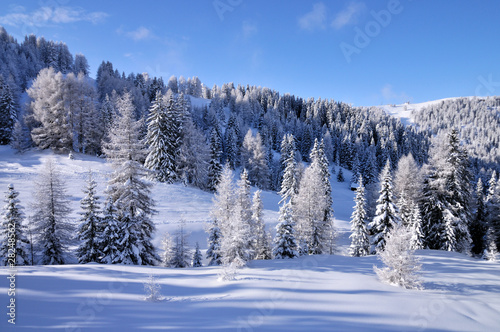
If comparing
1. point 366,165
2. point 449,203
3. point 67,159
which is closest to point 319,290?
point 449,203

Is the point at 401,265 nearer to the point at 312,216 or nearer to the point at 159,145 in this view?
the point at 312,216

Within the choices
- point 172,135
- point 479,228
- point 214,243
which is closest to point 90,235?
point 214,243

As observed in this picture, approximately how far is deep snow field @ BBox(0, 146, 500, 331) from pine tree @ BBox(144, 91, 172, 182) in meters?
25.9

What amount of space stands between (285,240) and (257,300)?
459 inches

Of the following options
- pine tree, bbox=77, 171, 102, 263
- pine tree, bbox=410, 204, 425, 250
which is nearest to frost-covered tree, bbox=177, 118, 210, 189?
pine tree, bbox=77, 171, 102, 263

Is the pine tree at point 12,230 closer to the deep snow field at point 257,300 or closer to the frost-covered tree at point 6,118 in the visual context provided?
the deep snow field at point 257,300

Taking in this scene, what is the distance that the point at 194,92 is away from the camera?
5714 inches

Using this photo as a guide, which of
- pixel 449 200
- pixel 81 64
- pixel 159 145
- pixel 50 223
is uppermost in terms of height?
pixel 81 64

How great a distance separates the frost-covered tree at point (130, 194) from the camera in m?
15.1

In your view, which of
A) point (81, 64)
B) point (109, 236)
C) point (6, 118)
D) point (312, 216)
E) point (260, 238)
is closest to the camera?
point (109, 236)

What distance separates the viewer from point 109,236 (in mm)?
14664

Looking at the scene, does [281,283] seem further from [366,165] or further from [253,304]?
[366,165]

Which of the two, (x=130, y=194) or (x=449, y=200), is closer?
(x=130, y=194)

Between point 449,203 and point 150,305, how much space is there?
2665 centimetres
